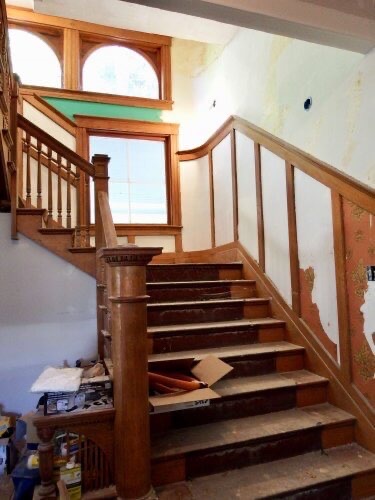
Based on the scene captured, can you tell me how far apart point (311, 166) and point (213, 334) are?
4.42 ft

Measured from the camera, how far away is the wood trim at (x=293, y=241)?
8.49 ft

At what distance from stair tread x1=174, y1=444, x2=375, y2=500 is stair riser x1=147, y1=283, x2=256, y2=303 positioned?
1.34 m

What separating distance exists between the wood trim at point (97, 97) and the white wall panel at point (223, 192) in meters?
1.23

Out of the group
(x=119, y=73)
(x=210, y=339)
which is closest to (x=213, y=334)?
(x=210, y=339)

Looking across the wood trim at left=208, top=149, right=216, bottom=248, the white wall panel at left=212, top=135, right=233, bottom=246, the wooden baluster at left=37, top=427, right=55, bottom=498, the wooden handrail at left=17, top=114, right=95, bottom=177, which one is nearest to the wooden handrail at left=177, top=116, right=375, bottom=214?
the white wall panel at left=212, top=135, right=233, bottom=246

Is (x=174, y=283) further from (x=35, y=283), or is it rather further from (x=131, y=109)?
(x=131, y=109)

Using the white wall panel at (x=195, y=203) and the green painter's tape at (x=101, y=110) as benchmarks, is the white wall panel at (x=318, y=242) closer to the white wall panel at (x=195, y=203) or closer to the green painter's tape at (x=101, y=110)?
the white wall panel at (x=195, y=203)

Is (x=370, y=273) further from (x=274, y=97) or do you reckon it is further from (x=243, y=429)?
(x=274, y=97)

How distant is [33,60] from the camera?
4.43 m

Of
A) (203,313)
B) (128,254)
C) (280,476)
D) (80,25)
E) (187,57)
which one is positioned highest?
(80,25)

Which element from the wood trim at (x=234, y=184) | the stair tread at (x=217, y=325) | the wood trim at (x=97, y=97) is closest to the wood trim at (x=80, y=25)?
the wood trim at (x=97, y=97)

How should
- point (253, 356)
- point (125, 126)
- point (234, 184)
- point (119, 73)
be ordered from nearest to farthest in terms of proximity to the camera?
1. point (253, 356)
2. point (234, 184)
3. point (125, 126)
4. point (119, 73)

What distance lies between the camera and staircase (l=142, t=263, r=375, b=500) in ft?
5.47

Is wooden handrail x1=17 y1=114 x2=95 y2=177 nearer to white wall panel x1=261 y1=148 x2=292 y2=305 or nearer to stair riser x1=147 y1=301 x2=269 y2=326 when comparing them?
stair riser x1=147 y1=301 x2=269 y2=326
